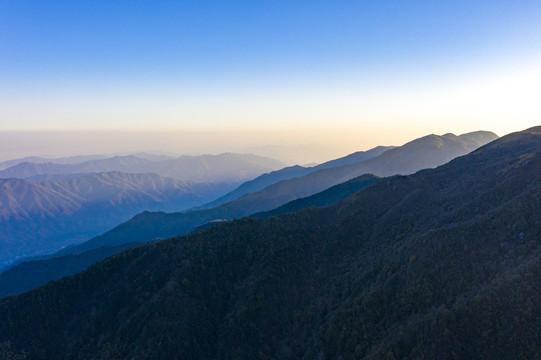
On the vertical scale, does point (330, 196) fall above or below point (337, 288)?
above

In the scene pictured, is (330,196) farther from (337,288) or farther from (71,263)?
(71,263)

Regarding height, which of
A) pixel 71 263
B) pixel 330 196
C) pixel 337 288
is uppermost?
pixel 330 196

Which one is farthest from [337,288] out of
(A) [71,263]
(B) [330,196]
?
(A) [71,263]

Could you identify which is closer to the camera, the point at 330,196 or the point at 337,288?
the point at 337,288

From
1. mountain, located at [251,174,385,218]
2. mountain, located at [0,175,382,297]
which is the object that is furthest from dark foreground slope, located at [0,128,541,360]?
mountain, located at [0,175,382,297]

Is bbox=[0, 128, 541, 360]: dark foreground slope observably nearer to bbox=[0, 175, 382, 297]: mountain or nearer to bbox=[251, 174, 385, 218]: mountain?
bbox=[251, 174, 385, 218]: mountain

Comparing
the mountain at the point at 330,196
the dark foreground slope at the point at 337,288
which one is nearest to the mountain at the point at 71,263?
the mountain at the point at 330,196

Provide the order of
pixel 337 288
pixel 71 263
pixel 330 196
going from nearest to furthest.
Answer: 1. pixel 337 288
2. pixel 71 263
3. pixel 330 196

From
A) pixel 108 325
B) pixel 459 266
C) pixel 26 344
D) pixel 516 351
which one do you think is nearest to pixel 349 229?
pixel 459 266

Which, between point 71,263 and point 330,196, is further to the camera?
point 330,196

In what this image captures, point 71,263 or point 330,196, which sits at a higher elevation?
point 330,196

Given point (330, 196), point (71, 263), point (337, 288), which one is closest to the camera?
point (337, 288)
